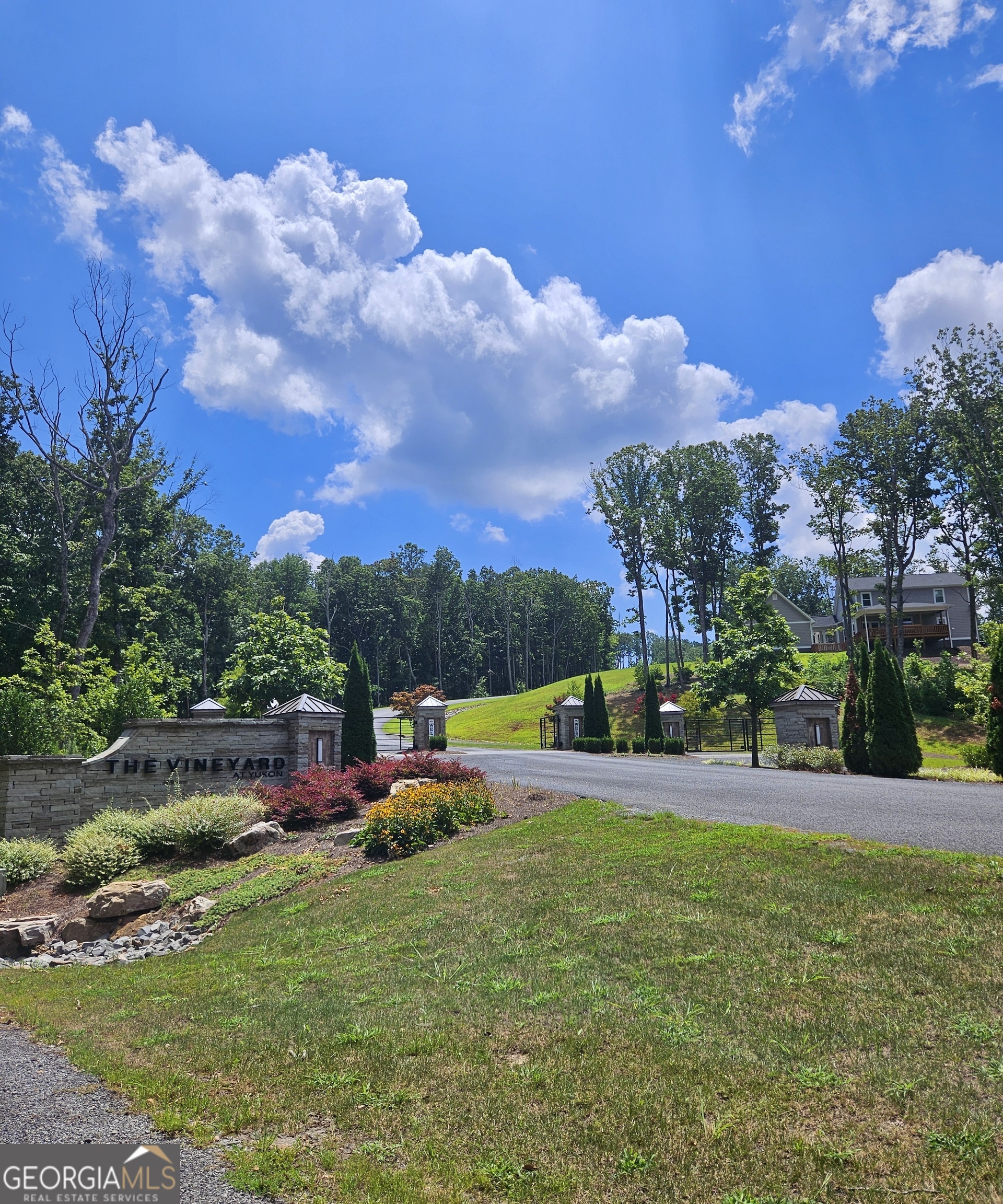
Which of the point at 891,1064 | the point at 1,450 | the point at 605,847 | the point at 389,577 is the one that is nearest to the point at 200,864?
the point at 605,847

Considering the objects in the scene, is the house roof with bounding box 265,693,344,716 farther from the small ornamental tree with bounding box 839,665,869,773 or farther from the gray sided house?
the gray sided house

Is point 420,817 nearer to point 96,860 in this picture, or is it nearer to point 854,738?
point 96,860

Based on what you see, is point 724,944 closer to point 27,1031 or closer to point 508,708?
point 27,1031

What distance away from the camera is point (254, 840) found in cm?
1337

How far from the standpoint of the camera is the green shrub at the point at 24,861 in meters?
13.1

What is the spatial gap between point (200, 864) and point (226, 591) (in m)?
44.3

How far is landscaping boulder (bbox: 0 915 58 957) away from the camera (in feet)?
33.2

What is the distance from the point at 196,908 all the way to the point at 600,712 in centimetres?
2562

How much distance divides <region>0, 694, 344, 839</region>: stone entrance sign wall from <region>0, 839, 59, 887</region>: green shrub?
3.94 ft

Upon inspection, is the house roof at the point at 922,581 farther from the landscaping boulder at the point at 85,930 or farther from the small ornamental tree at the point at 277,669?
the landscaping boulder at the point at 85,930

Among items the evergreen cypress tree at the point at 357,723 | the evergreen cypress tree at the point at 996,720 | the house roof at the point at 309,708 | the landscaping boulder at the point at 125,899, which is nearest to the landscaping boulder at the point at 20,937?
the landscaping boulder at the point at 125,899

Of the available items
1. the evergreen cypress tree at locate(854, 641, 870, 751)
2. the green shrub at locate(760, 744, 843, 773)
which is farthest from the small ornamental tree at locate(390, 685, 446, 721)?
the evergreen cypress tree at locate(854, 641, 870, 751)

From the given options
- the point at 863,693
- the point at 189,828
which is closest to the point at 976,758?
the point at 863,693

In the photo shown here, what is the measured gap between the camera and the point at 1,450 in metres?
30.8
